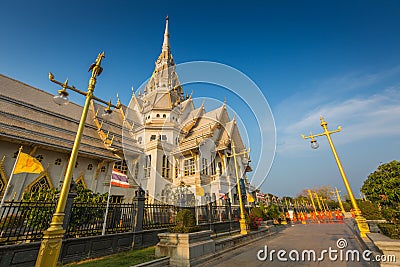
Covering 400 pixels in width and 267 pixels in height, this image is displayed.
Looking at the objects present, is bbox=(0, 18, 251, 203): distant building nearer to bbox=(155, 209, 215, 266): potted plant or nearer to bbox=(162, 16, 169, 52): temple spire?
bbox=(155, 209, 215, 266): potted plant

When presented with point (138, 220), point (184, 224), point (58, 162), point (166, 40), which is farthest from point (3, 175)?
point (166, 40)

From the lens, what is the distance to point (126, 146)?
20047mm

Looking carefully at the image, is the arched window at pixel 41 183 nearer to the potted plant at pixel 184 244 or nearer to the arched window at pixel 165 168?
the arched window at pixel 165 168

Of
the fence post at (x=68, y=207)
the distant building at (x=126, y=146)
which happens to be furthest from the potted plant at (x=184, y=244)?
the distant building at (x=126, y=146)

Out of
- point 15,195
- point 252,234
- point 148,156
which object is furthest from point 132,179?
point 252,234

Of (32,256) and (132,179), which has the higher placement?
(132,179)

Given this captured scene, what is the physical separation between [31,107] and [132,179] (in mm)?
11366

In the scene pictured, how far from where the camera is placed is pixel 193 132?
24.7m

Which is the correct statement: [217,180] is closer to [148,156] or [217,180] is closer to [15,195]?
[148,156]

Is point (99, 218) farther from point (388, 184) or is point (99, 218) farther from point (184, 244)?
point (388, 184)

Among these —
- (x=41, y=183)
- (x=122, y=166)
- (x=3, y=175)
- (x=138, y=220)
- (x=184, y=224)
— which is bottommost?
(x=184, y=224)

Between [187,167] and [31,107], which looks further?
[187,167]

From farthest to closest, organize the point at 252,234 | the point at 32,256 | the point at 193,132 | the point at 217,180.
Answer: the point at 193,132
the point at 217,180
the point at 252,234
the point at 32,256

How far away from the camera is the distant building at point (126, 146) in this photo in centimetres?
1339
